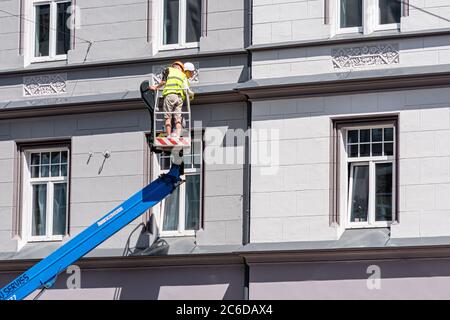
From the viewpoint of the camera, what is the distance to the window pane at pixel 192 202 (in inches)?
934

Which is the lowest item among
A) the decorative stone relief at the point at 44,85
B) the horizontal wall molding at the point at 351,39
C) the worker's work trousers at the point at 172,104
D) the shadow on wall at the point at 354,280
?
the shadow on wall at the point at 354,280

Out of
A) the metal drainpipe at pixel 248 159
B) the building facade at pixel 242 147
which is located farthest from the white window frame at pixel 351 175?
the metal drainpipe at pixel 248 159

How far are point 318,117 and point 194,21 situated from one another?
3.32 meters

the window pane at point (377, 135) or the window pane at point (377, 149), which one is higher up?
the window pane at point (377, 135)

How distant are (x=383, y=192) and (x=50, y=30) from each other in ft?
25.0

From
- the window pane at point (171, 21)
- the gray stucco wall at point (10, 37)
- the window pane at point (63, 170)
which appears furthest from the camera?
the gray stucco wall at point (10, 37)

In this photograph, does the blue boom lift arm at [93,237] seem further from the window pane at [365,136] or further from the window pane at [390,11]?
the window pane at [390,11]

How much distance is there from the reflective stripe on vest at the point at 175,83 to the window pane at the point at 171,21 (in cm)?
204

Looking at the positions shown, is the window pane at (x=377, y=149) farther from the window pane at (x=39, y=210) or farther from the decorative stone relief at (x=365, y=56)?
the window pane at (x=39, y=210)

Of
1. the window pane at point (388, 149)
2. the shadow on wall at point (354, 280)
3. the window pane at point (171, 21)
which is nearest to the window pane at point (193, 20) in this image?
the window pane at point (171, 21)

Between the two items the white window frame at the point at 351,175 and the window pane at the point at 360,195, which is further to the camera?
the window pane at the point at 360,195

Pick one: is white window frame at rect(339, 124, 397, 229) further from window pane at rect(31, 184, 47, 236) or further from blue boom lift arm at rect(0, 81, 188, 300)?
window pane at rect(31, 184, 47, 236)

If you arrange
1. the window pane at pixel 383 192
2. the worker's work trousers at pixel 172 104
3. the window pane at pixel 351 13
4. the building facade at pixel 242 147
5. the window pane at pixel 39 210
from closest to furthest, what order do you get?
the building facade at pixel 242 147
the window pane at pixel 383 192
the worker's work trousers at pixel 172 104
the window pane at pixel 351 13
the window pane at pixel 39 210
